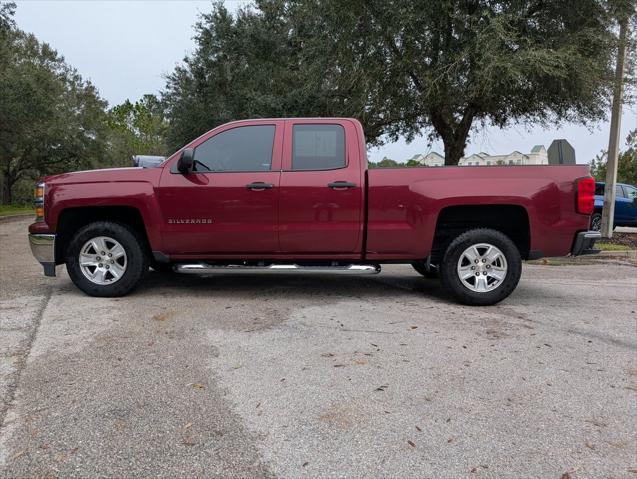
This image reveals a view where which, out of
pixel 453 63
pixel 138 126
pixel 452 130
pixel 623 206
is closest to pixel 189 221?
pixel 453 63

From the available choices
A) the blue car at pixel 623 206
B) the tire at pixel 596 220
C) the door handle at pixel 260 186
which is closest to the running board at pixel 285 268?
the door handle at pixel 260 186

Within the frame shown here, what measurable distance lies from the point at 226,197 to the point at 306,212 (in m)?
0.88

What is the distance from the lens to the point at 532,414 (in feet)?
9.20

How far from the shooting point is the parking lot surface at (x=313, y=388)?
2320 mm

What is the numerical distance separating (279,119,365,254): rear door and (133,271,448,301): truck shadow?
0.73m

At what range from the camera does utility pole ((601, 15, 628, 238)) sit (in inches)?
432

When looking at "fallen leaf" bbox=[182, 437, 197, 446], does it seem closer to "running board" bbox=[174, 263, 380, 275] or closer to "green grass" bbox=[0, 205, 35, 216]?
"running board" bbox=[174, 263, 380, 275]

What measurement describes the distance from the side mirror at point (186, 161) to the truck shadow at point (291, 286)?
146 cm

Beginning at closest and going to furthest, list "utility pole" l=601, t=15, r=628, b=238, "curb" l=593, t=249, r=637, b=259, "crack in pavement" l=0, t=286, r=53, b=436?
"crack in pavement" l=0, t=286, r=53, b=436 → "curb" l=593, t=249, r=637, b=259 → "utility pole" l=601, t=15, r=628, b=238

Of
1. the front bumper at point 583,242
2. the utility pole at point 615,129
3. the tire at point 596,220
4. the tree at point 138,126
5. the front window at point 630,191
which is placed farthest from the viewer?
the tree at point 138,126

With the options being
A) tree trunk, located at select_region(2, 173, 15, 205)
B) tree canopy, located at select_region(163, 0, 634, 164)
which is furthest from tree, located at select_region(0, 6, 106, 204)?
tree canopy, located at select_region(163, 0, 634, 164)

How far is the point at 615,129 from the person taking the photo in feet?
38.8

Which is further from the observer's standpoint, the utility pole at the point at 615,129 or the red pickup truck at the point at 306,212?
the utility pole at the point at 615,129

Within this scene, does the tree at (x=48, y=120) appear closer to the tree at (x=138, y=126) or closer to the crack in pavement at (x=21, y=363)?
the tree at (x=138, y=126)
